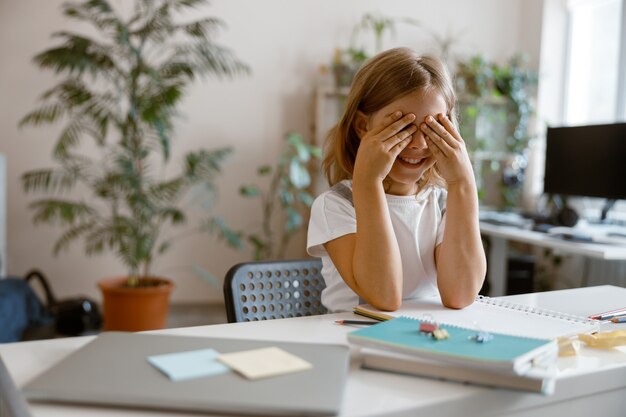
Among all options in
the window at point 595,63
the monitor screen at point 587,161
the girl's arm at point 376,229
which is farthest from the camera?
the window at point 595,63

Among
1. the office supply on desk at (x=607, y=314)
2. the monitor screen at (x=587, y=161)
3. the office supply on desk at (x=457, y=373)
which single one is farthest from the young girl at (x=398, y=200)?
the monitor screen at (x=587, y=161)

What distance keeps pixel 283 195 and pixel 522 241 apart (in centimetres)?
149

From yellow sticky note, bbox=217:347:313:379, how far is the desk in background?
1.83m

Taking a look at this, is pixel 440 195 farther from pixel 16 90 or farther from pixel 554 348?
A: pixel 16 90

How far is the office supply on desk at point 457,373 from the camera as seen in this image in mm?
686

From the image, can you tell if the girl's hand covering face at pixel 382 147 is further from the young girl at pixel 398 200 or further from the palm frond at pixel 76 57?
the palm frond at pixel 76 57

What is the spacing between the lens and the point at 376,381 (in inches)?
27.9

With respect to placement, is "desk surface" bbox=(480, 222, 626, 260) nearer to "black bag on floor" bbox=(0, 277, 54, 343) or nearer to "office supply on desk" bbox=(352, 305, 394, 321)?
"office supply on desk" bbox=(352, 305, 394, 321)

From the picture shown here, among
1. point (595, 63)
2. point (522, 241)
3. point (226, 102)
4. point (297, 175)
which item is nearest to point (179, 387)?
point (522, 241)

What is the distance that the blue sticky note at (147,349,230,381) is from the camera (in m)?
0.65

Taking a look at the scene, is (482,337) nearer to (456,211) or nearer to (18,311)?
(456,211)

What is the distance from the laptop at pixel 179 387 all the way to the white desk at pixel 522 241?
1.83 meters

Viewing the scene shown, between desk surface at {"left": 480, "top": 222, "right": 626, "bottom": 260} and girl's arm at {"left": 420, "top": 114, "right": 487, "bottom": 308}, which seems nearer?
girl's arm at {"left": 420, "top": 114, "right": 487, "bottom": 308}

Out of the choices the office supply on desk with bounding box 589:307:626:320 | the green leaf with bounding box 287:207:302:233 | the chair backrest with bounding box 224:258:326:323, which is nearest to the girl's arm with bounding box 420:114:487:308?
the office supply on desk with bounding box 589:307:626:320
